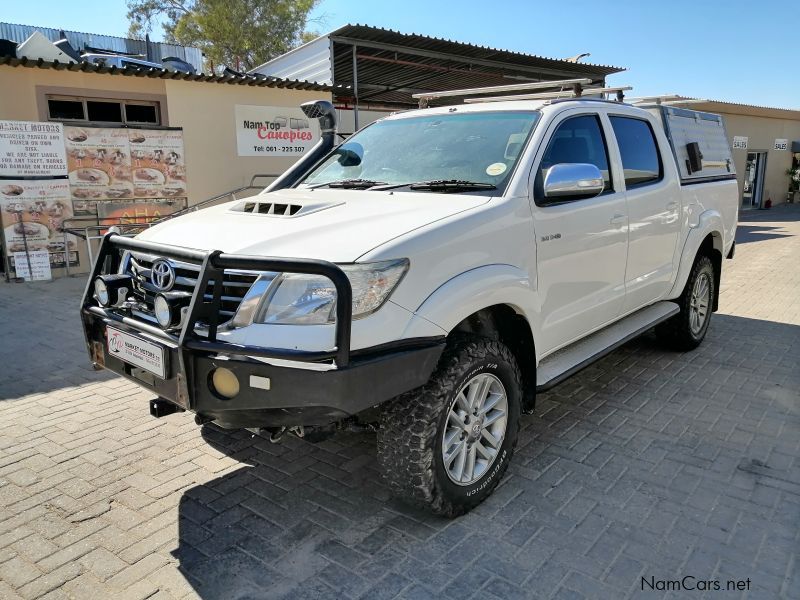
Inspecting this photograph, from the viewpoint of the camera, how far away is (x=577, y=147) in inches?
155

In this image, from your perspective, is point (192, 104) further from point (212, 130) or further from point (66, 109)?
point (66, 109)

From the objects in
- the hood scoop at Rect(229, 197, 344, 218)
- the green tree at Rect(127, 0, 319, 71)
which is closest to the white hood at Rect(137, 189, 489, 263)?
the hood scoop at Rect(229, 197, 344, 218)

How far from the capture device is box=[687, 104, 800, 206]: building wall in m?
22.1

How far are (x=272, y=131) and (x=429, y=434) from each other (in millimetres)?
10257

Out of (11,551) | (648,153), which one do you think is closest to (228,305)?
(11,551)

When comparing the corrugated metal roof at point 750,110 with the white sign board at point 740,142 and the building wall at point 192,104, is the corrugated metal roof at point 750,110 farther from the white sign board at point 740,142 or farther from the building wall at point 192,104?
the building wall at point 192,104

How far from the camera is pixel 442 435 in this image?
2846mm

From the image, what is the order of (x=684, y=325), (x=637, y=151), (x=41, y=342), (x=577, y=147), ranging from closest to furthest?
(x=577, y=147), (x=637, y=151), (x=684, y=325), (x=41, y=342)

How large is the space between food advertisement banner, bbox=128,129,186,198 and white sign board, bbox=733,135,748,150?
65.3ft

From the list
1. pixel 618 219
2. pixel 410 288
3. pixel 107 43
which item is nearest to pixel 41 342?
pixel 410 288

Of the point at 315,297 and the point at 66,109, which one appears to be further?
the point at 66,109

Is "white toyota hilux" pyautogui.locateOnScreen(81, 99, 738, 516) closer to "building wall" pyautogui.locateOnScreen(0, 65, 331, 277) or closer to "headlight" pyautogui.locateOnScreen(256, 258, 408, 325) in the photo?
"headlight" pyautogui.locateOnScreen(256, 258, 408, 325)

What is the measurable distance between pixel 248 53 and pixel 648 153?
32.0 meters

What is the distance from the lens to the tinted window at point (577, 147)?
359 centimetres
